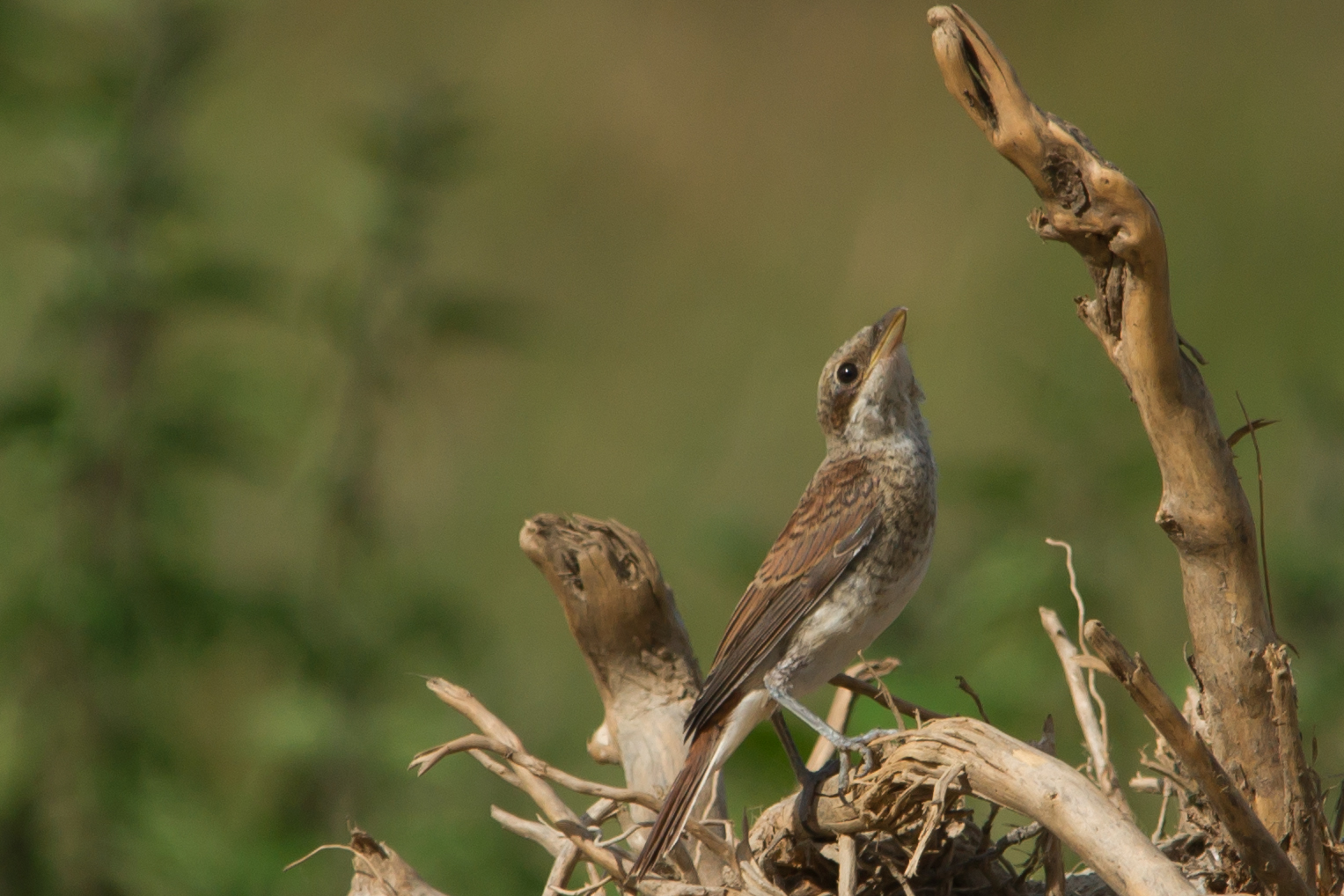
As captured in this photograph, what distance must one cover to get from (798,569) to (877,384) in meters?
0.69

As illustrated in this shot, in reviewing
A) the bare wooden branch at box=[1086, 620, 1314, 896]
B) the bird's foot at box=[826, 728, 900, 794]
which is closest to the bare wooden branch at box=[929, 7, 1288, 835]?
the bare wooden branch at box=[1086, 620, 1314, 896]

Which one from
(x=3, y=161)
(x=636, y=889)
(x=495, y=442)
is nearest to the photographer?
(x=636, y=889)

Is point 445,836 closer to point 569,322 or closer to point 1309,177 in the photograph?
point 569,322

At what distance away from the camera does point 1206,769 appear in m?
2.37

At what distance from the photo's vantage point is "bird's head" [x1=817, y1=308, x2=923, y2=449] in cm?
426

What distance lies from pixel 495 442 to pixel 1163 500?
8.36 meters

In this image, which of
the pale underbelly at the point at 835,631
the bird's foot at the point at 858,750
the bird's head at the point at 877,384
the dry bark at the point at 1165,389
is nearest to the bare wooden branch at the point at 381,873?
the bird's foot at the point at 858,750

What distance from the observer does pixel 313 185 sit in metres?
7.18

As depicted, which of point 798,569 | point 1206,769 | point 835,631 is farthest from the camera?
point 798,569

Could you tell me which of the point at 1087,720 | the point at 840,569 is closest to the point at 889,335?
the point at 840,569

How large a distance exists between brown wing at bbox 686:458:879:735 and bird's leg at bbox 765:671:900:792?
8 centimetres

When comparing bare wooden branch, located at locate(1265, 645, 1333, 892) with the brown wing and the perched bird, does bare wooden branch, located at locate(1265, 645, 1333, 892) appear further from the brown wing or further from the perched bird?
the brown wing

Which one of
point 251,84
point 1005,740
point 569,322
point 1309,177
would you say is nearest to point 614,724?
point 1005,740

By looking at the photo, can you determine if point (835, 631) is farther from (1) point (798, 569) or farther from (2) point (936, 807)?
(2) point (936, 807)
